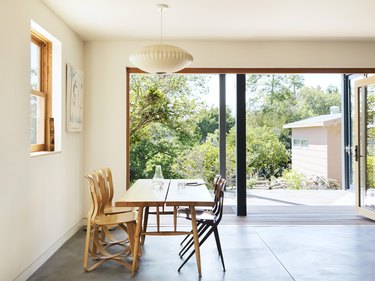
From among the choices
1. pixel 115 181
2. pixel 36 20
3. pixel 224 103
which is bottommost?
pixel 115 181

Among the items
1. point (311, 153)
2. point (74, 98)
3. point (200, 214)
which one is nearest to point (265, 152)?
point (311, 153)

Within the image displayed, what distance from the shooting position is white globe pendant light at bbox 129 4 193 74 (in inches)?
122

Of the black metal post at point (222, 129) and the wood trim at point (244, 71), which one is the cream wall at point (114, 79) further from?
the black metal post at point (222, 129)

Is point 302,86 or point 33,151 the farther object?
point 302,86

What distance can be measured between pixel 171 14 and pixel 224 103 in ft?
7.99

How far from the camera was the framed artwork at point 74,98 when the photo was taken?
4.08 meters

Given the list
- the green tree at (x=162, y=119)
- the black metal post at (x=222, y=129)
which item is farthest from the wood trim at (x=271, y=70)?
the green tree at (x=162, y=119)

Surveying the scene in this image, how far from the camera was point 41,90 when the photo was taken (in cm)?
373

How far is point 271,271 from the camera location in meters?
3.14

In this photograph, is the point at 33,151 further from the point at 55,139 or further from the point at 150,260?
the point at 150,260

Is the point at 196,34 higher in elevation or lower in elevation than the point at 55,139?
higher

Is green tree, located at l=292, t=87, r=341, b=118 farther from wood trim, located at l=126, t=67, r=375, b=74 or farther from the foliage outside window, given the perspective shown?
wood trim, located at l=126, t=67, r=375, b=74

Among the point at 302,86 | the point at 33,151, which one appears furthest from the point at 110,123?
the point at 302,86

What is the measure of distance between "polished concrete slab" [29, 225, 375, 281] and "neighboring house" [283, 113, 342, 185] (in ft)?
7.61
